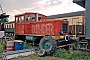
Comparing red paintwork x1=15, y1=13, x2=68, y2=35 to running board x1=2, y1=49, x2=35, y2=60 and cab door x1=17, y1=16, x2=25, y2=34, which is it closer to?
cab door x1=17, y1=16, x2=25, y2=34

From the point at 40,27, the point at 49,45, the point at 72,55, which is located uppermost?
the point at 40,27

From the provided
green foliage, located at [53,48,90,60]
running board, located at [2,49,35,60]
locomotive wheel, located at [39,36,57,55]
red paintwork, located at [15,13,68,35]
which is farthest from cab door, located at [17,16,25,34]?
green foliage, located at [53,48,90,60]

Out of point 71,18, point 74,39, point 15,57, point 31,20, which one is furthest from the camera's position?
point 71,18

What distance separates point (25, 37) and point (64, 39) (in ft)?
14.0

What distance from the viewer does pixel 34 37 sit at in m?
10.5

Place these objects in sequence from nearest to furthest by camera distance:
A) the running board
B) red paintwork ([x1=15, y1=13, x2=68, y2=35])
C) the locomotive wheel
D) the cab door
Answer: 1. the running board
2. the locomotive wheel
3. red paintwork ([x1=15, y1=13, x2=68, y2=35])
4. the cab door

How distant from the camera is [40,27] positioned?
10070mm

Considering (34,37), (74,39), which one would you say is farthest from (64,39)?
(34,37)

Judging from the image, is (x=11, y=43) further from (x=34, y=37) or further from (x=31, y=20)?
(x=31, y=20)

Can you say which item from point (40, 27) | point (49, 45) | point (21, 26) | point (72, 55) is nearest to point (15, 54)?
point (49, 45)

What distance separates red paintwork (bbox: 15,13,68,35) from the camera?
9.02m

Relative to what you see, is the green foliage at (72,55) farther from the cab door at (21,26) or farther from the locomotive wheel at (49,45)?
the cab door at (21,26)

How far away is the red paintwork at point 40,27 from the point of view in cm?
902

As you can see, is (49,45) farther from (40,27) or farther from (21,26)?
(21,26)
